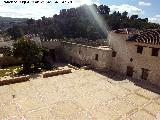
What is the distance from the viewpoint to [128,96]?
24.1 meters

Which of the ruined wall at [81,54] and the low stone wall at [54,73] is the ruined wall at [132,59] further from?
the low stone wall at [54,73]

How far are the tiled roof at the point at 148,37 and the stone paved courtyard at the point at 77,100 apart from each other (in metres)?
6.19

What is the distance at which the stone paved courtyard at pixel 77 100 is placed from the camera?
19.3 meters

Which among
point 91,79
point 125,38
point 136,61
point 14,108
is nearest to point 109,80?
point 91,79

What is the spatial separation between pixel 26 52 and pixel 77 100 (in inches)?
587

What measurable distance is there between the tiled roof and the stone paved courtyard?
6.19m

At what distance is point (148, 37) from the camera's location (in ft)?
96.4

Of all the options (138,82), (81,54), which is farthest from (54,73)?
(138,82)

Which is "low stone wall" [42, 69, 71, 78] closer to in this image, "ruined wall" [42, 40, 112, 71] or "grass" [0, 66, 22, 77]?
"ruined wall" [42, 40, 112, 71]

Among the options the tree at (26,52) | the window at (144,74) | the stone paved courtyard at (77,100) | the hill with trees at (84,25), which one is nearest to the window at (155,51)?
the window at (144,74)

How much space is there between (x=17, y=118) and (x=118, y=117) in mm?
9096

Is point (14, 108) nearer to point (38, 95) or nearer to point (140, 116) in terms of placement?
point (38, 95)

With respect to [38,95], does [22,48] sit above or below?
above

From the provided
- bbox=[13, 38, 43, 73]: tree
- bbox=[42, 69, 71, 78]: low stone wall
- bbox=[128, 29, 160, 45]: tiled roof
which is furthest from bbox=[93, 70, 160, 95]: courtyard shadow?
bbox=[13, 38, 43, 73]: tree
